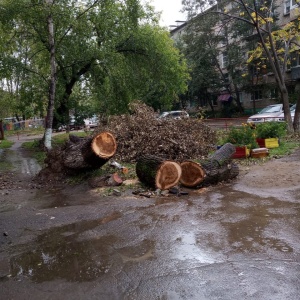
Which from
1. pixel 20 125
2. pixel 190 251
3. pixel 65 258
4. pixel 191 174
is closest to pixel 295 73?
pixel 191 174

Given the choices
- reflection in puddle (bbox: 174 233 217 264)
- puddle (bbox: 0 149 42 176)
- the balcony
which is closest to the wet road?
reflection in puddle (bbox: 174 233 217 264)

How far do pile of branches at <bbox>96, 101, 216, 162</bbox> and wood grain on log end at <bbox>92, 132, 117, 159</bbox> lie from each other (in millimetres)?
2230

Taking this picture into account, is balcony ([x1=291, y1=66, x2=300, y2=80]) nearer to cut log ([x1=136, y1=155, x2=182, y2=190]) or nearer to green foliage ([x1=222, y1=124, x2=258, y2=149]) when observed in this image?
green foliage ([x1=222, y1=124, x2=258, y2=149])

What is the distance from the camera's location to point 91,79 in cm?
1800

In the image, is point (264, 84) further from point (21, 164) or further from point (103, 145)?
point (103, 145)

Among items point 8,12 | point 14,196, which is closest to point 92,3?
point 8,12

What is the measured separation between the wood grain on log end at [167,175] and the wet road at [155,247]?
1.62 ft

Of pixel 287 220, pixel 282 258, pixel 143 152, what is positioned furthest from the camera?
pixel 143 152

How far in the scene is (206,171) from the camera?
736cm

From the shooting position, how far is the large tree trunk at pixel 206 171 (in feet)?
24.0

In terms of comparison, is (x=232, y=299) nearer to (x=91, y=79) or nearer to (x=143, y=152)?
(x=143, y=152)

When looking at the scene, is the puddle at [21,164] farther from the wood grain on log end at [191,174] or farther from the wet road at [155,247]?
the wood grain on log end at [191,174]

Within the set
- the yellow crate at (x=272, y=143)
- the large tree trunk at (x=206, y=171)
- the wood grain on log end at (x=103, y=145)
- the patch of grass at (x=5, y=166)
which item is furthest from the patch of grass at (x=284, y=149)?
the patch of grass at (x=5, y=166)

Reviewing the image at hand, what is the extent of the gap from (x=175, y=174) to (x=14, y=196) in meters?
3.60
